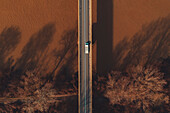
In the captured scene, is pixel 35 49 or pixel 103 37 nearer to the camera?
pixel 35 49

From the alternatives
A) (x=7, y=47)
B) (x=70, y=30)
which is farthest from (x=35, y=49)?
(x=70, y=30)

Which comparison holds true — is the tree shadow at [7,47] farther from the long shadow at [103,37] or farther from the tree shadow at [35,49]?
the long shadow at [103,37]

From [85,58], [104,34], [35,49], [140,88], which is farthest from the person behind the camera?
[104,34]

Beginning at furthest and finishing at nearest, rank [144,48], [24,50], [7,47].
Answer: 1. [144,48]
2. [24,50]
3. [7,47]

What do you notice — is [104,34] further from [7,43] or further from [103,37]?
[7,43]

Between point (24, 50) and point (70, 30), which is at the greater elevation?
point (70, 30)

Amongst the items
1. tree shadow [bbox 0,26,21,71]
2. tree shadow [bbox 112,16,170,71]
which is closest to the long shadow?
tree shadow [bbox 112,16,170,71]

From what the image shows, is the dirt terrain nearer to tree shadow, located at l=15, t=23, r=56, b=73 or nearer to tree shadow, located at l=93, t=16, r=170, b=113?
tree shadow, located at l=15, t=23, r=56, b=73
